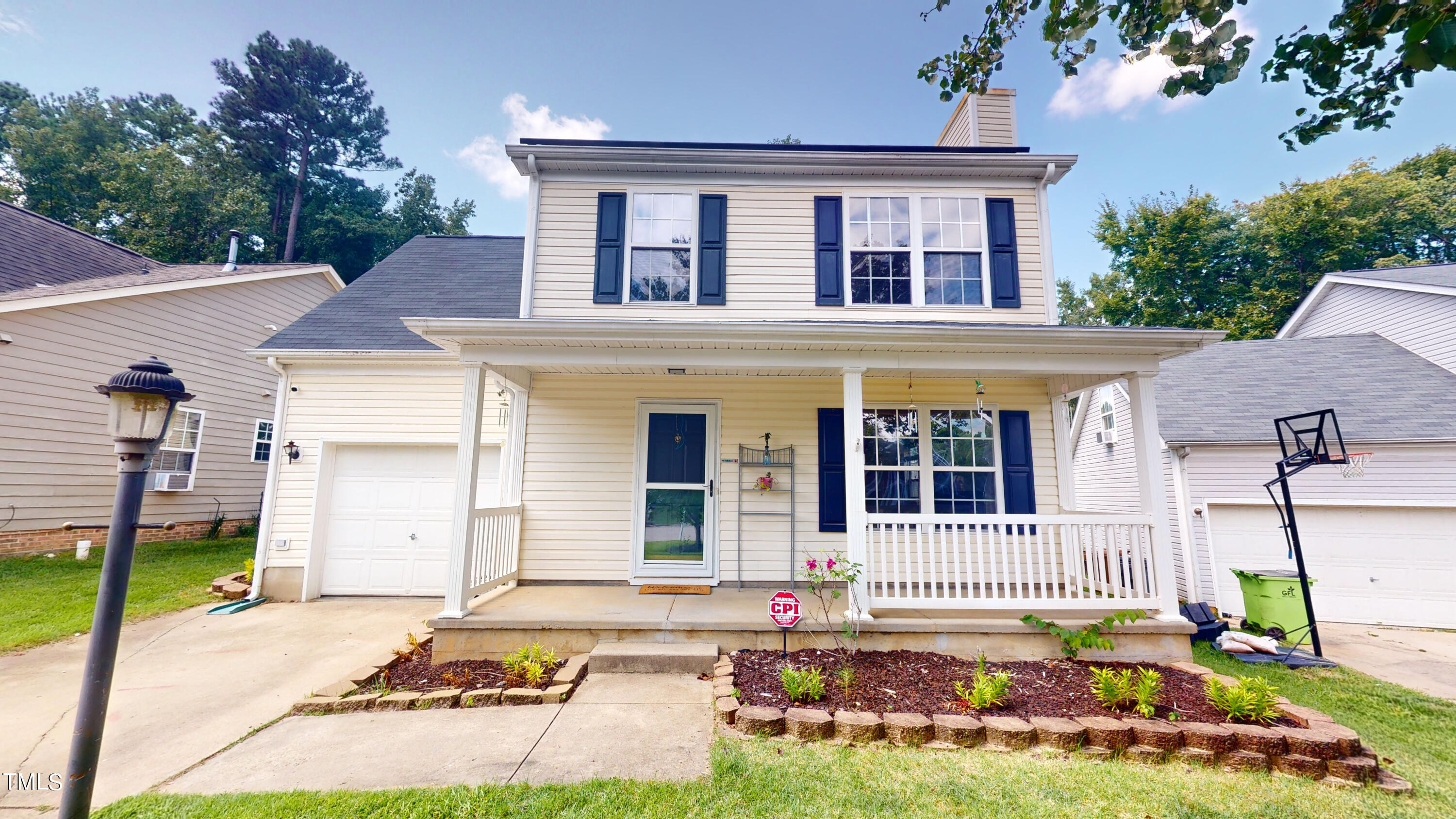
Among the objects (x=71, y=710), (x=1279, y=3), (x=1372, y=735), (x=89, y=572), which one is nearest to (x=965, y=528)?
(x=1372, y=735)

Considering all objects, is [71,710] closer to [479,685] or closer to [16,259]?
[479,685]

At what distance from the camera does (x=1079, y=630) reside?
14.8 ft

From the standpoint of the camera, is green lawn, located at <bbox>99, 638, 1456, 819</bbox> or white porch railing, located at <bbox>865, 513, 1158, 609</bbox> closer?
green lawn, located at <bbox>99, 638, 1456, 819</bbox>

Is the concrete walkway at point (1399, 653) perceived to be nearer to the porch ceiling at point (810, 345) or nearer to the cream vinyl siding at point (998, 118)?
the porch ceiling at point (810, 345)

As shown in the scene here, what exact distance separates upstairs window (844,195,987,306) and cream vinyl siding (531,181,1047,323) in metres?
0.14

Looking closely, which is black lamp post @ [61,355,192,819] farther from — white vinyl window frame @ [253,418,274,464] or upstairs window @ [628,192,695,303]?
white vinyl window frame @ [253,418,274,464]

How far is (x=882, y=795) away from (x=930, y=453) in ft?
13.0

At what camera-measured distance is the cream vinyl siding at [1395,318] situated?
27.8ft

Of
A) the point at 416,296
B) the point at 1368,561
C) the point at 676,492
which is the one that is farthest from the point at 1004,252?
the point at 416,296

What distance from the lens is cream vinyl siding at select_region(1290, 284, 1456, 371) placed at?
27.8 feet

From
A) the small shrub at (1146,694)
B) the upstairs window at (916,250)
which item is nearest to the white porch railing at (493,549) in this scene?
the upstairs window at (916,250)

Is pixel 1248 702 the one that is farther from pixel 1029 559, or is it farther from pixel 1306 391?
pixel 1306 391

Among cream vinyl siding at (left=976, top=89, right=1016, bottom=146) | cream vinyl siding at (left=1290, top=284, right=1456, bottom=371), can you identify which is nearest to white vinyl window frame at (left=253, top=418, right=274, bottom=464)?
cream vinyl siding at (left=976, top=89, right=1016, bottom=146)

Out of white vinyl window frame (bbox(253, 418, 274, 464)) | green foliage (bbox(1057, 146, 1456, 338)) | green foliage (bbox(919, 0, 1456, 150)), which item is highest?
green foliage (bbox(1057, 146, 1456, 338))
